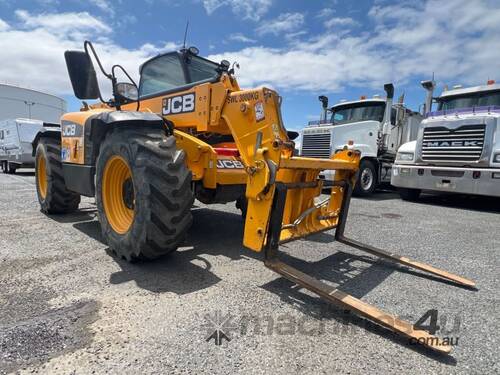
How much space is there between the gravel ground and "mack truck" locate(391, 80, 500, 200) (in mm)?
3662

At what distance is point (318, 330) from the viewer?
231 cm

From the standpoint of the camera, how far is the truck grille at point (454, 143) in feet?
24.8

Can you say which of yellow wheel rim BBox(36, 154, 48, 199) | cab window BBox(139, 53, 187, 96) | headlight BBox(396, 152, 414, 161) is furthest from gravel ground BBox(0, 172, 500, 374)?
headlight BBox(396, 152, 414, 161)

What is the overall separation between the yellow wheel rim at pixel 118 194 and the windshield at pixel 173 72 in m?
1.31

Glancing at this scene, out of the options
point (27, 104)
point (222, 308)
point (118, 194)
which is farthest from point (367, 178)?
point (27, 104)

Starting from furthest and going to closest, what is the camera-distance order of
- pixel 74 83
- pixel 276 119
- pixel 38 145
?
pixel 38 145
pixel 74 83
pixel 276 119

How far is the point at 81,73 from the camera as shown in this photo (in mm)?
3680

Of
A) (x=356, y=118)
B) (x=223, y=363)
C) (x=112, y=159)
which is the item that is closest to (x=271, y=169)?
(x=223, y=363)

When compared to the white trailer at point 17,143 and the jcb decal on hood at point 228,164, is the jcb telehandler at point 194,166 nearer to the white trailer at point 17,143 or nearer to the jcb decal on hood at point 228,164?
the jcb decal on hood at point 228,164

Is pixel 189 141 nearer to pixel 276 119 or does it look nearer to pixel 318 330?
pixel 276 119

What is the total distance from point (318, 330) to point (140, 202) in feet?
6.18

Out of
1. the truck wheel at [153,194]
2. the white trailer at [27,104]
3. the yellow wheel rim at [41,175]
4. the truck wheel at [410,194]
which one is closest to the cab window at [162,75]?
the truck wheel at [153,194]

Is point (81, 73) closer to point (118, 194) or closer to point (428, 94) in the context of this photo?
point (118, 194)

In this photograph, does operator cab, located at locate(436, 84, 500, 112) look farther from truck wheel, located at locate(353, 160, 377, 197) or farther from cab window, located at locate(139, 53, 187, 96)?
cab window, located at locate(139, 53, 187, 96)
